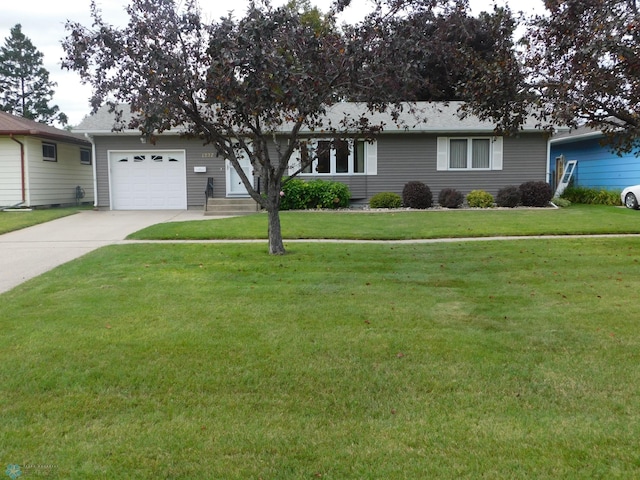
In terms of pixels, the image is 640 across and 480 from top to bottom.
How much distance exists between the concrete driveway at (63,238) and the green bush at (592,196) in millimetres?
15310

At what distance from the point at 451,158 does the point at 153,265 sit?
14523mm

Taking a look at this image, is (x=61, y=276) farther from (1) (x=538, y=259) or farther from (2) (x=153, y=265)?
(1) (x=538, y=259)

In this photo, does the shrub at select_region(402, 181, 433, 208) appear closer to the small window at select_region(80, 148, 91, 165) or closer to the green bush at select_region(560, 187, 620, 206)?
the green bush at select_region(560, 187, 620, 206)

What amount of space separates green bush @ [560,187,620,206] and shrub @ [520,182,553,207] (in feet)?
11.3

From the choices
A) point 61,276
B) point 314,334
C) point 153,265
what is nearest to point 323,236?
point 153,265

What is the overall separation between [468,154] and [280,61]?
15.0 metres

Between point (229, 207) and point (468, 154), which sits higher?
point (468, 154)

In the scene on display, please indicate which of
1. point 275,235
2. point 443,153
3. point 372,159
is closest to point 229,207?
point 372,159

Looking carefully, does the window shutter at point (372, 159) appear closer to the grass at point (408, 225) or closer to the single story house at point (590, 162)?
the grass at point (408, 225)

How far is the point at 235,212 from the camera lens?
18812mm

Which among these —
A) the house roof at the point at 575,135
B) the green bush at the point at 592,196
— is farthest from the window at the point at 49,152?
the green bush at the point at 592,196

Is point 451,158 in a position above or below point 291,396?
above

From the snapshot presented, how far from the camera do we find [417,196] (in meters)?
19.6

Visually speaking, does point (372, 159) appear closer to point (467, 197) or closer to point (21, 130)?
point (467, 197)
